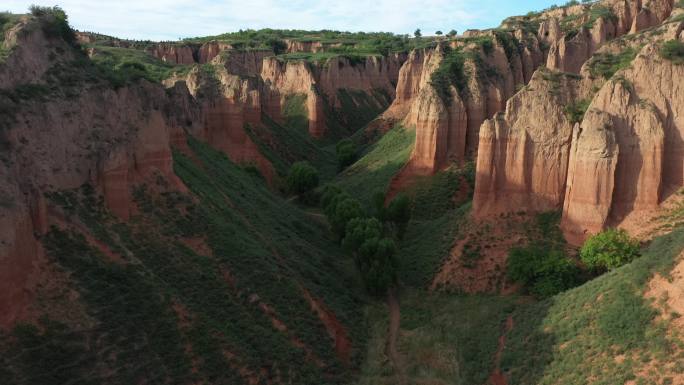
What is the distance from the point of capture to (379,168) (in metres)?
64.3

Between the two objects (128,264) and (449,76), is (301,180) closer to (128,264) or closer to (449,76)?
(449,76)

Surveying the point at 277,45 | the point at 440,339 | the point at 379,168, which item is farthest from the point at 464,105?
the point at 277,45

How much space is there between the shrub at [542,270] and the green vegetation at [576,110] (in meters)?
9.29

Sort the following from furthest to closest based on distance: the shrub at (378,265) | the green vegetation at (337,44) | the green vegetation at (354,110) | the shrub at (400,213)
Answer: the green vegetation at (337,44), the green vegetation at (354,110), the shrub at (400,213), the shrub at (378,265)

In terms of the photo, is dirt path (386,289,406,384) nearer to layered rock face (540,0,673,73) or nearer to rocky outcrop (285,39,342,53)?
layered rock face (540,0,673,73)

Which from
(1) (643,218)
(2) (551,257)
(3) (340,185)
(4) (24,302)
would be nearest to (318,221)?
(3) (340,185)

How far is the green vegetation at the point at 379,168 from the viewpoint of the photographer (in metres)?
58.9

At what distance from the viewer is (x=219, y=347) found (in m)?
28.0

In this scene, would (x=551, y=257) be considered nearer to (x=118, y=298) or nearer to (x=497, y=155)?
(x=497, y=155)

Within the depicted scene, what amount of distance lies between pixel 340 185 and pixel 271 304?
113ft

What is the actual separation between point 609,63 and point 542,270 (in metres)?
17.6

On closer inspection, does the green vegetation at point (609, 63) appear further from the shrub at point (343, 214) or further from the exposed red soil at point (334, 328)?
the exposed red soil at point (334, 328)

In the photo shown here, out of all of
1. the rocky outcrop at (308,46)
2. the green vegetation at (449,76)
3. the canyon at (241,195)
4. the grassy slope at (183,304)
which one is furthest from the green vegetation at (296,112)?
the grassy slope at (183,304)

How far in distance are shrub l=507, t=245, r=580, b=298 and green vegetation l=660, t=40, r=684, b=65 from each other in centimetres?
1433
